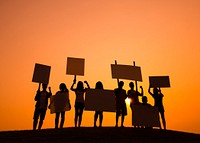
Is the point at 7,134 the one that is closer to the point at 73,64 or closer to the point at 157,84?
the point at 73,64

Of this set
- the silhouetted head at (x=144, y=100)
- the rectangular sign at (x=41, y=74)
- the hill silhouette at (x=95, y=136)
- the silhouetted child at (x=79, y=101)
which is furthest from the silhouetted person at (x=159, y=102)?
the rectangular sign at (x=41, y=74)

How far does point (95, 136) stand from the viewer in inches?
483

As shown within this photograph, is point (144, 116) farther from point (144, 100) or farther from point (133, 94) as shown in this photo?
point (133, 94)

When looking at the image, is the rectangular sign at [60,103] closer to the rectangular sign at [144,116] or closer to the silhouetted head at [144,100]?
the rectangular sign at [144,116]

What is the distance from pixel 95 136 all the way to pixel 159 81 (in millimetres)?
5873

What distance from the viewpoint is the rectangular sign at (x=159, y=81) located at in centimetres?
1660

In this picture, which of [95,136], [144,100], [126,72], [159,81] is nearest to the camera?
[95,136]

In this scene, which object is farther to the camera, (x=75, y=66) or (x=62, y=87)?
(x=75, y=66)

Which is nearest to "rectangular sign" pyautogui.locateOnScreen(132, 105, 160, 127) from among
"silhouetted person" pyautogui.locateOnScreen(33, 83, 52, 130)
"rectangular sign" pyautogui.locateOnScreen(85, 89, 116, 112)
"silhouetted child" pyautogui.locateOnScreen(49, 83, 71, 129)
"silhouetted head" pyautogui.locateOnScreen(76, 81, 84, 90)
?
"rectangular sign" pyautogui.locateOnScreen(85, 89, 116, 112)

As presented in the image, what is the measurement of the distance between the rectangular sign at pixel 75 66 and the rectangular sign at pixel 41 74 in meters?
1.06

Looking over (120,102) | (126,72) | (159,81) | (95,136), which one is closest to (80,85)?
(120,102)

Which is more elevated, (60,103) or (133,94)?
(133,94)

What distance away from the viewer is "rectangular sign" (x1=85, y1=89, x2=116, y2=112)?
1469 cm

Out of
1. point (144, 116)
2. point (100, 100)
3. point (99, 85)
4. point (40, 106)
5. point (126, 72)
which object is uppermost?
point (126, 72)
